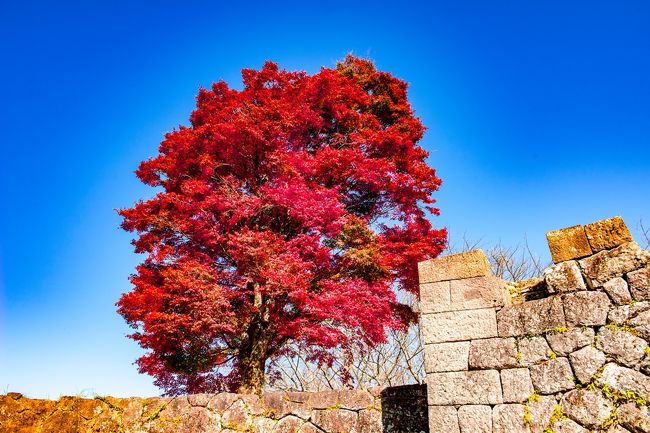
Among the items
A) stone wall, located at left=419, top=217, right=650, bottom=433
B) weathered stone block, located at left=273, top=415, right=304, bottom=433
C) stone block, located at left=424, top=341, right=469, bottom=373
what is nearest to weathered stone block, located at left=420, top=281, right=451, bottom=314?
stone wall, located at left=419, top=217, right=650, bottom=433

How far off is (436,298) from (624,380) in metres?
1.94

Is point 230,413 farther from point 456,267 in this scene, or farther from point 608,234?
point 608,234

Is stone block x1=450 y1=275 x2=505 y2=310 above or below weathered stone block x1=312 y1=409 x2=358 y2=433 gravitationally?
above

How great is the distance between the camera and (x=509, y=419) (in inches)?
169

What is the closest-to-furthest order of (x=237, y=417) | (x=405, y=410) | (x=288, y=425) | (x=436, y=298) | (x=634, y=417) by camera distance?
(x=634, y=417) → (x=436, y=298) → (x=405, y=410) → (x=288, y=425) → (x=237, y=417)

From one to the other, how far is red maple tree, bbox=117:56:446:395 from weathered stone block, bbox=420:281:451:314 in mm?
4194

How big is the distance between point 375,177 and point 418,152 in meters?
1.95

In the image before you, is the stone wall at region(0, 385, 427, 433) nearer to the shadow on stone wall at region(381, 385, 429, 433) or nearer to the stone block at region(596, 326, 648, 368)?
the shadow on stone wall at region(381, 385, 429, 433)

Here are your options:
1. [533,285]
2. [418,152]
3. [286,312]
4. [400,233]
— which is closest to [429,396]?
[533,285]

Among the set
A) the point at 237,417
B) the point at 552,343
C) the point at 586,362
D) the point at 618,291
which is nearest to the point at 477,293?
the point at 552,343

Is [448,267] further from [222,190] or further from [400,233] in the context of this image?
[222,190]

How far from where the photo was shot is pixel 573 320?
4.33m

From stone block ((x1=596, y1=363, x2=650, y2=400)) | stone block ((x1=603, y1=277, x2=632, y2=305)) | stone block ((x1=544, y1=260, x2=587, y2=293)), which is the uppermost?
stone block ((x1=544, y1=260, x2=587, y2=293))

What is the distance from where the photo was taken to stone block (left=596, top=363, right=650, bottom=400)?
12.6 ft
